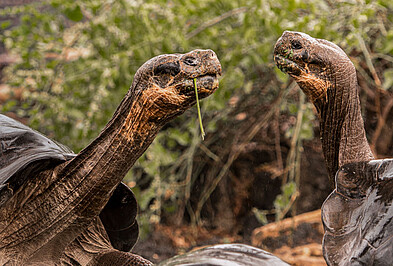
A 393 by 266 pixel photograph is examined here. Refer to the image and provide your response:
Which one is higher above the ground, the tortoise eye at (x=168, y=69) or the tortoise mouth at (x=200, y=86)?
the tortoise eye at (x=168, y=69)

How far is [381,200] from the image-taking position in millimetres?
1059

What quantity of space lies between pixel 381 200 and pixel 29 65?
73.9 inches

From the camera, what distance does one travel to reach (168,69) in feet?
3.35

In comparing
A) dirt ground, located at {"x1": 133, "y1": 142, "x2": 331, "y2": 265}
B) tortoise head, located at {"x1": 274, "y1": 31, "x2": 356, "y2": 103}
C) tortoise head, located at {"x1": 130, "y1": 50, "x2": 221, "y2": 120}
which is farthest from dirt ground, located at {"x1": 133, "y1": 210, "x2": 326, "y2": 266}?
tortoise head, located at {"x1": 130, "y1": 50, "x2": 221, "y2": 120}

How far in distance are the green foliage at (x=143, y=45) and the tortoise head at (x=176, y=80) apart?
1189 mm

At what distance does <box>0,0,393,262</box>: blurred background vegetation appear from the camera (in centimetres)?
225

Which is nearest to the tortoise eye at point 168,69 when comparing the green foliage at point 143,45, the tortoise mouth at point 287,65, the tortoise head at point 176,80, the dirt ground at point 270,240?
the tortoise head at point 176,80

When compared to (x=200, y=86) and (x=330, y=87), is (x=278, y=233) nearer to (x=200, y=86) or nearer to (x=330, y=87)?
(x=330, y=87)

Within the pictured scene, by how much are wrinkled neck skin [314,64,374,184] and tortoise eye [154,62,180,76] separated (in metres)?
0.35

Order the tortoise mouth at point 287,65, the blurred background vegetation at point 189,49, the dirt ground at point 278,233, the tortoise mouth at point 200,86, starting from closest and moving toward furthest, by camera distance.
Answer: the tortoise mouth at point 200,86
the tortoise mouth at point 287,65
the blurred background vegetation at point 189,49
the dirt ground at point 278,233

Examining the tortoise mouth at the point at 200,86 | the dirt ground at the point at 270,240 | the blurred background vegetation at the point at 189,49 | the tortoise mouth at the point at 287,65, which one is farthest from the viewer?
the dirt ground at the point at 270,240

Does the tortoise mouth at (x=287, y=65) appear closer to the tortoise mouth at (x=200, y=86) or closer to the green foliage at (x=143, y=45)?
the tortoise mouth at (x=200, y=86)

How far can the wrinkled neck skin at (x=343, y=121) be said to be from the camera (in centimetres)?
116

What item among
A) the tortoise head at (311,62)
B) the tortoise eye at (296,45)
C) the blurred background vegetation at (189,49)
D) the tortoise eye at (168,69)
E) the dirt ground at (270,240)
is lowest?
the dirt ground at (270,240)
